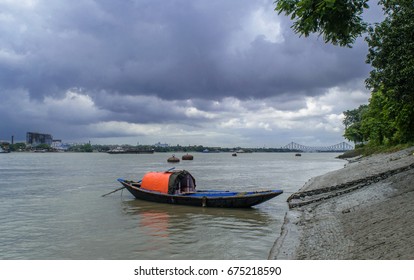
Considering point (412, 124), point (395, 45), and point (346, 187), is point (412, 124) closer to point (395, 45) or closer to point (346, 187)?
point (346, 187)

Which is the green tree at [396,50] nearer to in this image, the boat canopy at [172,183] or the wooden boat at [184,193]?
the wooden boat at [184,193]

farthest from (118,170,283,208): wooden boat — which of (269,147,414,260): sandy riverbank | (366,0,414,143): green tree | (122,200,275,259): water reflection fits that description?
(366,0,414,143): green tree

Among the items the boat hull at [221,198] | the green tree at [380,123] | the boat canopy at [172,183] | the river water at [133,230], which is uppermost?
the green tree at [380,123]

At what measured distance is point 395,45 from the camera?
60.1ft

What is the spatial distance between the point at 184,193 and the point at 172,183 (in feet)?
4.69

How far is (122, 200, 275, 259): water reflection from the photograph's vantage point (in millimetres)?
13391

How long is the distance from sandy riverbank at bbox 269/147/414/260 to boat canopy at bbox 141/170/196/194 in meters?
7.82

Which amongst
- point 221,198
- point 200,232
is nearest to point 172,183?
point 221,198

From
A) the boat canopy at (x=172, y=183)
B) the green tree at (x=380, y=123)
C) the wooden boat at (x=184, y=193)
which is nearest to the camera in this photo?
the wooden boat at (x=184, y=193)

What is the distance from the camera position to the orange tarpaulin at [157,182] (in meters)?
25.3

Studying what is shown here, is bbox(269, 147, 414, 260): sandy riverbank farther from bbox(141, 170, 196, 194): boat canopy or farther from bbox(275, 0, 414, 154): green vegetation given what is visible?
bbox(141, 170, 196, 194): boat canopy

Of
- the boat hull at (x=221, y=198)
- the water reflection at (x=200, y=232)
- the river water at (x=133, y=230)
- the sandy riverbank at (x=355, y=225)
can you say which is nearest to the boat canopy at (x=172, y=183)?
the boat hull at (x=221, y=198)

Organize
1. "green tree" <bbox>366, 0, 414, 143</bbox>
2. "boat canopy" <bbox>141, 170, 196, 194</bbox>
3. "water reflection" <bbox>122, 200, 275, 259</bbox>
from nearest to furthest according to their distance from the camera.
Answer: "water reflection" <bbox>122, 200, 275, 259</bbox> → "green tree" <bbox>366, 0, 414, 143</bbox> → "boat canopy" <bbox>141, 170, 196, 194</bbox>

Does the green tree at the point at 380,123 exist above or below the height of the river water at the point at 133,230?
above
